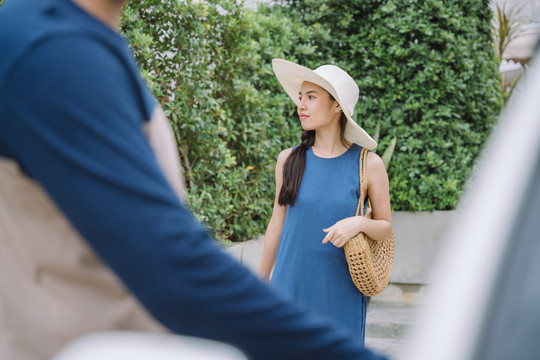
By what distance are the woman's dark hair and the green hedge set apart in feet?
5.34

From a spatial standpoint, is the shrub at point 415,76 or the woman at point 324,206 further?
the shrub at point 415,76

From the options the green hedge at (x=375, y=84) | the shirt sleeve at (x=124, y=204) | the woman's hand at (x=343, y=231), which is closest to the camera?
the shirt sleeve at (x=124, y=204)

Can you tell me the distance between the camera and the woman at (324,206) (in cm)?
323

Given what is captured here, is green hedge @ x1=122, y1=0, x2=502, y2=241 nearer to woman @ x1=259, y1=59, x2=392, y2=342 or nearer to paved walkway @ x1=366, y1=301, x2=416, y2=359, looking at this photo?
paved walkway @ x1=366, y1=301, x2=416, y2=359

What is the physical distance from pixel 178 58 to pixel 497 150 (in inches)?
167

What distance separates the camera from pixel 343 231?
308 cm

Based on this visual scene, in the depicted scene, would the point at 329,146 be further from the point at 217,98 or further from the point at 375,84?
the point at 375,84

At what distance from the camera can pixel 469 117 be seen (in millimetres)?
7992

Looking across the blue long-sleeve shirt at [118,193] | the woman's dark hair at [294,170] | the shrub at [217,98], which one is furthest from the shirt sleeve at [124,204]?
the shrub at [217,98]

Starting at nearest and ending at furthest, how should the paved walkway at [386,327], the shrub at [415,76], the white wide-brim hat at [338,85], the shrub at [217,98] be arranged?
the white wide-brim hat at [338,85] < the shrub at [217,98] < the paved walkway at [386,327] < the shrub at [415,76]

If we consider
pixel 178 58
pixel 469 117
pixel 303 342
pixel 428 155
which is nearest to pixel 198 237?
pixel 303 342

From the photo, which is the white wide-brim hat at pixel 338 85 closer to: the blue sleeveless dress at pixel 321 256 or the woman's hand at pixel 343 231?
the blue sleeveless dress at pixel 321 256

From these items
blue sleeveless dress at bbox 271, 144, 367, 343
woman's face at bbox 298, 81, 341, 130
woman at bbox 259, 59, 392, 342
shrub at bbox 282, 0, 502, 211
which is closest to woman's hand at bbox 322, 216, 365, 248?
woman at bbox 259, 59, 392, 342

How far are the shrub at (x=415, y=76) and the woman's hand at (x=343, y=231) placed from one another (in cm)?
462
